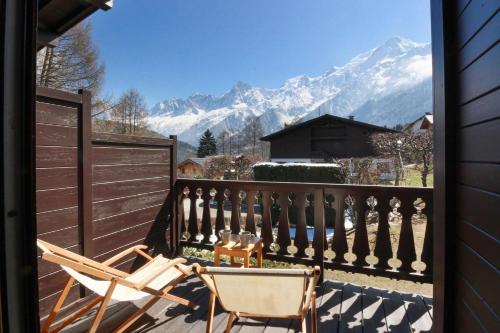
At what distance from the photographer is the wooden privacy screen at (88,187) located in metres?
2.07

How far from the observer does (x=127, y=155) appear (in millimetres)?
2826

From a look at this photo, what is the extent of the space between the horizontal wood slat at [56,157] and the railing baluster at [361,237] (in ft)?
7.99

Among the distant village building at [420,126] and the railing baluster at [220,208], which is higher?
the distant village building at [420,126]

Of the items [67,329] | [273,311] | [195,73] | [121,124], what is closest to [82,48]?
[121,124]

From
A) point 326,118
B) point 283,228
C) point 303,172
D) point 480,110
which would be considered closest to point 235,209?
point 283,228

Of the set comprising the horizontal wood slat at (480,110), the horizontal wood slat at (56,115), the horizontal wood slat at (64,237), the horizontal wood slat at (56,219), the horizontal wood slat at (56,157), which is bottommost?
the horizontal wood slat at (64,237)

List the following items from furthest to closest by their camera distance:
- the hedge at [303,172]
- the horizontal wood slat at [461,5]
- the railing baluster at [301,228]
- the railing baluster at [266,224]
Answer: the hedge at [303,172]
the railing baluster at [266,224]
the railing baluster at [301,228]
the horizontal wood slat at [461,5]

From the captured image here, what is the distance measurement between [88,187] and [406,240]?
2749 mm

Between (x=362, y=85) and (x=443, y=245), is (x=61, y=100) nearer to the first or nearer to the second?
(x=443, y=245)

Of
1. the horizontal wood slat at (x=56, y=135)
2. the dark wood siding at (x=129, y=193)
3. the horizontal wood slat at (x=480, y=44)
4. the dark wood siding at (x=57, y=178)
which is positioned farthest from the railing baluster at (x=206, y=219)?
the horizontal wood slat at (x=480, y=44)

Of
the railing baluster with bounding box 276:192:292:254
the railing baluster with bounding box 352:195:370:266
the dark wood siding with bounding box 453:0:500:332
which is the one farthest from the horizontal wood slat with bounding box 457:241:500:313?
the railing baluster with bounding box 276:192:292:254

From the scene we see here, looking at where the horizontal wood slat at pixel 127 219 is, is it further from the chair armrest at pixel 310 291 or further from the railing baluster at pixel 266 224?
the chair armrest at pixel 310 291

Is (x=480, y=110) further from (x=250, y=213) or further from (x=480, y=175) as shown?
(x=250, y=213)

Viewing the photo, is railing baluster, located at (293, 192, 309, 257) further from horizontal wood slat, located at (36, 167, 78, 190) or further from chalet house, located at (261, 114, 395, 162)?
chalet house, located at (261, 114, 395, 162)
